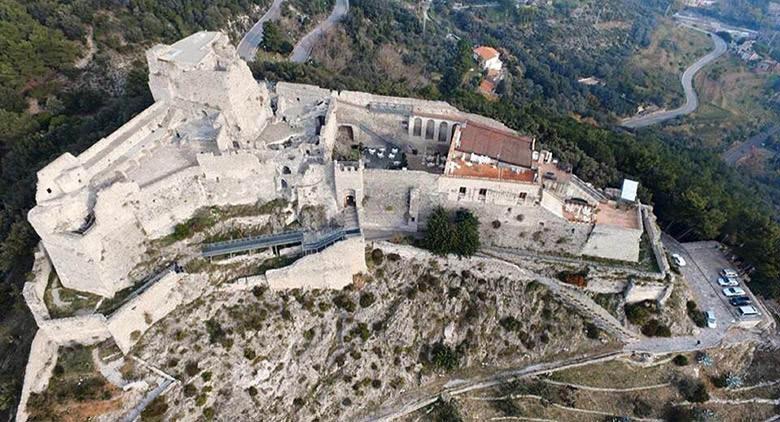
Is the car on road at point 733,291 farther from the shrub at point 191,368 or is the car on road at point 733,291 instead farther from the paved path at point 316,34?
the paved path at point 316,34

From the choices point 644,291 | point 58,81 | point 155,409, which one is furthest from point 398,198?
point 58,81

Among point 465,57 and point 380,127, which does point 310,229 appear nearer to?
point 380,127

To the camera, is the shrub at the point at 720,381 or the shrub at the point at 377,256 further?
the shrub at the point at 377,256

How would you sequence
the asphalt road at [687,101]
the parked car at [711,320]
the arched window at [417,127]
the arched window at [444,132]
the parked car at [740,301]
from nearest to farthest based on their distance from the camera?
the parked car at [711,320] < the parked car at [740,301] < the arched window at [417,127] < the arched window at [444,132] < the asphalt road at [687,101]

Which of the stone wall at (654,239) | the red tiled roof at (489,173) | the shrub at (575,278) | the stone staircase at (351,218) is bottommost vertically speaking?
the shrub at (575,278)

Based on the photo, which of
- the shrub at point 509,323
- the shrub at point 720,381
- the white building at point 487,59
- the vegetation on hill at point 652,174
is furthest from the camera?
the white building at point 487,59

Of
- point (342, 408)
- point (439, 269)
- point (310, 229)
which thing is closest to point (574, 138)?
point (439, 269)

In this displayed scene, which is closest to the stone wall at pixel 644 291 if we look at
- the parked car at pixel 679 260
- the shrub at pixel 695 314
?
the shrub at pixel 695 314

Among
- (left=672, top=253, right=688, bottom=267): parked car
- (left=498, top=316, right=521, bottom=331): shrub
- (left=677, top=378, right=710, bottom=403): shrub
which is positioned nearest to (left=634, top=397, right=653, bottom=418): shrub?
(left=677, top=378, right=710, bottom=403): shrub
